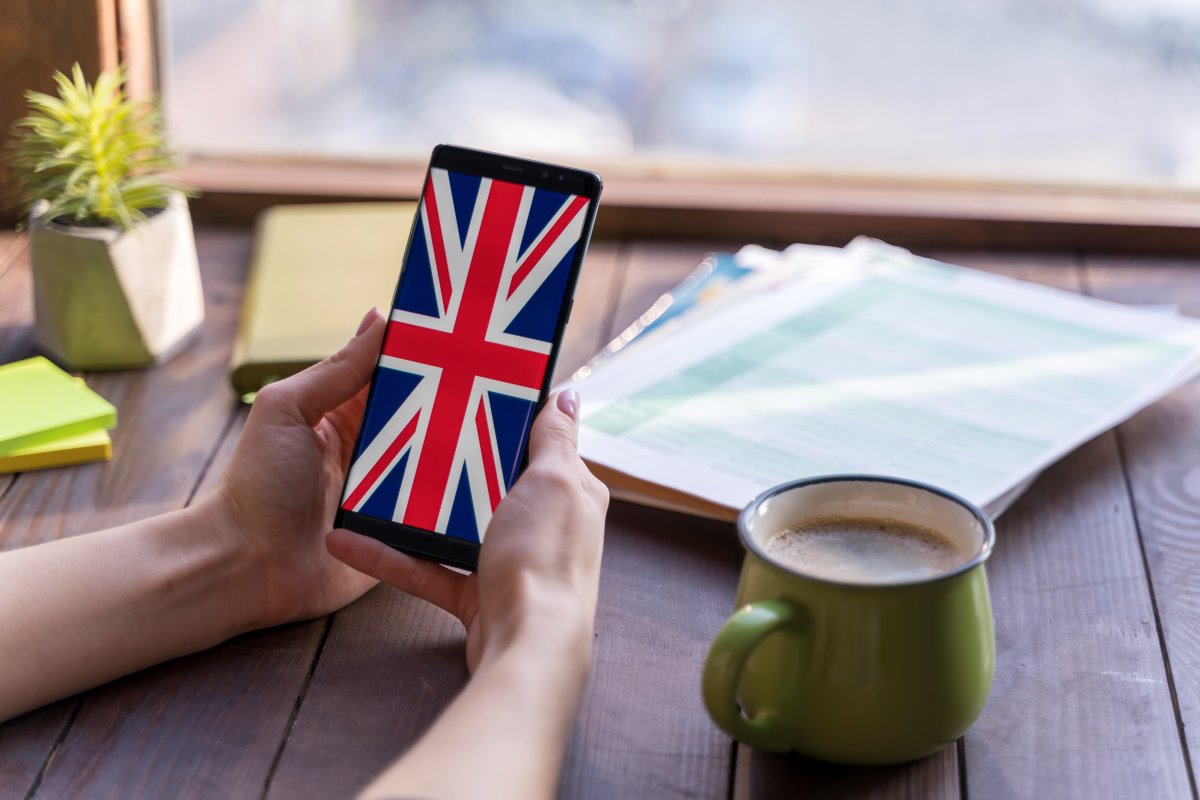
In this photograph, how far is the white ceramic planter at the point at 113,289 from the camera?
0.85m

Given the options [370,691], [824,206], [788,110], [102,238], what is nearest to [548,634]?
[370,691]

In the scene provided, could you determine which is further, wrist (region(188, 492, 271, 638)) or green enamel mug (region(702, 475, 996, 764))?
wrist (region(188, 492, 271, 638))

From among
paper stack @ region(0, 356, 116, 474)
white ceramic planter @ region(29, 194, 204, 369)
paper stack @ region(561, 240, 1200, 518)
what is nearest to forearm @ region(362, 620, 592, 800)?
paper stack @ region(561, 240, 1200, 518)

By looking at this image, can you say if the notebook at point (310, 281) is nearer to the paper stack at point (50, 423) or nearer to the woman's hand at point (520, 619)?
the paper stack at point (50, 423)

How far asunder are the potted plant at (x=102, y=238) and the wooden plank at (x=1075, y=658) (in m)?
0.59

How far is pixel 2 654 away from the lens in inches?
20.7

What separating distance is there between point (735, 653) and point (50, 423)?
0.51 meters

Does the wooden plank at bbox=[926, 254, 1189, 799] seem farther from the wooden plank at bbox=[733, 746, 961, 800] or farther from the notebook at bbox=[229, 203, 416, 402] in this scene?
the notebook at bbox=[229, 203, 416, 402]

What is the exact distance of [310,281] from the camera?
0.97m

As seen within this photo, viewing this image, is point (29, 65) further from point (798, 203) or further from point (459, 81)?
point (798, 203)

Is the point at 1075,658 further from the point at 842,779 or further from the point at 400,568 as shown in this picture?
the point at 400,568

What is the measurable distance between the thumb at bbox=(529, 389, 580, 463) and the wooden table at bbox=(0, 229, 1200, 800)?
3.6 inches

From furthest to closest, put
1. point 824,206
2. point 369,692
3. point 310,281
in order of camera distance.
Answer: point 824,206 → point 310,281 → point 369,692

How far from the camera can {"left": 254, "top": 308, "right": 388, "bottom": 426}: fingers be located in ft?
2.04
